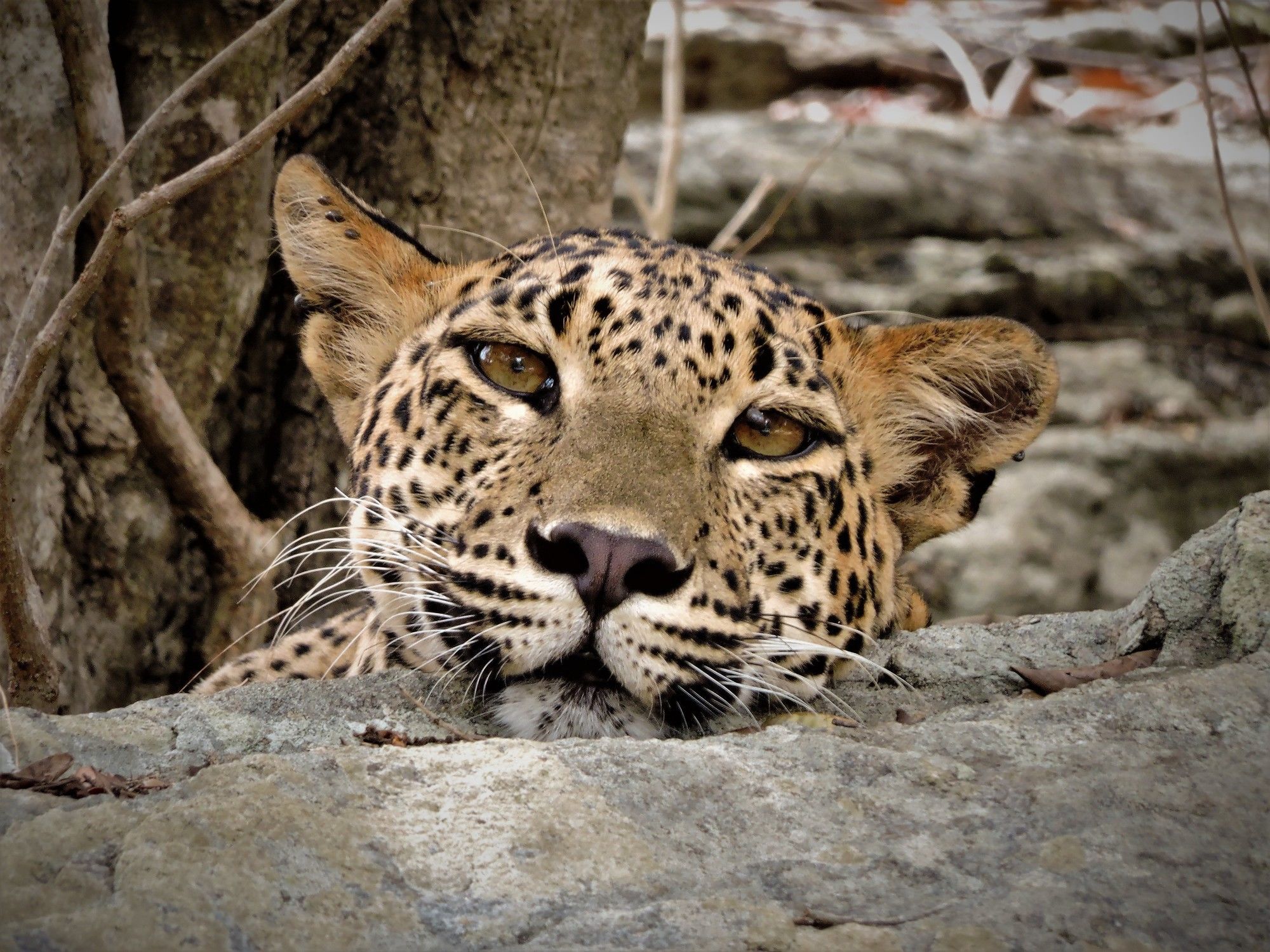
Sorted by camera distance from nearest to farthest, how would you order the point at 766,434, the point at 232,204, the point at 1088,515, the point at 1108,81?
the point at 766,434
the point at 232,204
the point at 1088,515
the point at 1108,81

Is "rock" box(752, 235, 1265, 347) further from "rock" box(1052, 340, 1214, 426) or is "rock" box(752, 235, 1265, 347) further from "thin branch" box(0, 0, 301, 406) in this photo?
"thin branch" box(0, 0, 301, 406)

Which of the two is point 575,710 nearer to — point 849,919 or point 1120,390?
point 849,919

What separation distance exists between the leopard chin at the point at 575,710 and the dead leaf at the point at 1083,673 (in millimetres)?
1210

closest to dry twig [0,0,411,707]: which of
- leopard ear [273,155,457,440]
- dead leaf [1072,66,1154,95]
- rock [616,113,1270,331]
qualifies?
leopard ear [273,155,457,440]

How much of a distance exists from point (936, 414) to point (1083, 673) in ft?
5.71

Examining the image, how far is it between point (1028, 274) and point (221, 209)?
8.89 meters

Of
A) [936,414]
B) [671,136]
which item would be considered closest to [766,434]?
[936,414]

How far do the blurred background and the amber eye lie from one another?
87cm

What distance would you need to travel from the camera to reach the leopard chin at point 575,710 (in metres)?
4.07

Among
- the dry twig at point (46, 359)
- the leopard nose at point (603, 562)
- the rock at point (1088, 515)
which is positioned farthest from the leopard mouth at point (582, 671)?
the rock at point (1088, 515)

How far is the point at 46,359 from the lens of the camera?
4.09m

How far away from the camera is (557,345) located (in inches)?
191

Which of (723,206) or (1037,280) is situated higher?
(723,206)

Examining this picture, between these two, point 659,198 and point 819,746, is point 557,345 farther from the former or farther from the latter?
point 659,198
